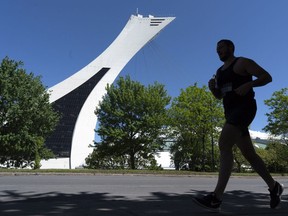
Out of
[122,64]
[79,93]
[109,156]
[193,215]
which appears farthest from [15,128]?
[122,64]

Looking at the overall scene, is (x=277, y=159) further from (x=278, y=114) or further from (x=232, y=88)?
(x=232, y=88)

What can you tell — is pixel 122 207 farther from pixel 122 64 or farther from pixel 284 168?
pixel 122 64

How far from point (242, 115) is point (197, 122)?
25853 millimetres

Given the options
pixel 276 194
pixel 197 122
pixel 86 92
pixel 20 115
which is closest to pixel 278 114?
pixel 197 122

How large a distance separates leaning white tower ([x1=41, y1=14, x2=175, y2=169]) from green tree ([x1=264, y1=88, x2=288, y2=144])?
3055 cm

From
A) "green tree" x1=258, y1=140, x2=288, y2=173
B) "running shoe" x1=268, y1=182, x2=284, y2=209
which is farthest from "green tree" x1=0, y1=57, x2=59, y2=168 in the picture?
"running shoe" x1=268, y1=182, x2=284, y2=209

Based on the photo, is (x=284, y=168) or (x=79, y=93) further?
(x=79, y=93)

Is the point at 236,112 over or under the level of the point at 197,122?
under

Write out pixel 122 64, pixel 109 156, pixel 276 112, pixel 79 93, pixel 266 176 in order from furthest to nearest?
pixel 122 64 < pixel 79 93 < pixel 109 156 < pixel 276 112 < pixel 266 176

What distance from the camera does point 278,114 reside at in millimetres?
32156

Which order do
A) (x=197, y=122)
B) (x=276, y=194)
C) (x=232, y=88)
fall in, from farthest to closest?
(x=197, y=122) < (x=276, y=194) < (x=232, y=88)

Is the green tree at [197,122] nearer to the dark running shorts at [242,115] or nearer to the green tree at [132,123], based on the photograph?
the green tree at [132,123]

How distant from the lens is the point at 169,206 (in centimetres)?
453

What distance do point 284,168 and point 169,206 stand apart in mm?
37128
